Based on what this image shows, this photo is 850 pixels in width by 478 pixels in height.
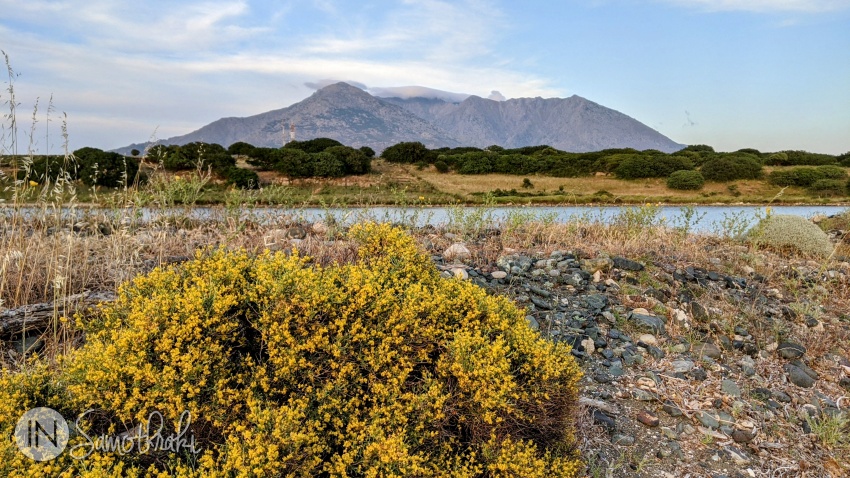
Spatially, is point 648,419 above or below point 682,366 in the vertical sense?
below

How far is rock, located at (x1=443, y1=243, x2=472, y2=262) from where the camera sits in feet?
22.4

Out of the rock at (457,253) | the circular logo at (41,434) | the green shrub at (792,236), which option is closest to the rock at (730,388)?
the rock at (457,253)

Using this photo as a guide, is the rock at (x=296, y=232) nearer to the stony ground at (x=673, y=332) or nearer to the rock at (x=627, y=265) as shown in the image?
the stony ground at (x=673, y=332)

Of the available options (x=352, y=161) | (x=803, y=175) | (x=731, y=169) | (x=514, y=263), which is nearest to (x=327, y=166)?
(x=352, y=161)

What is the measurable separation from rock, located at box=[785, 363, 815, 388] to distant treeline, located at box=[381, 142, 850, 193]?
4266 centimetres

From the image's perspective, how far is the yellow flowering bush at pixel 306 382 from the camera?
2.15 meters

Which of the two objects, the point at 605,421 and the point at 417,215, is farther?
the point at 417,215

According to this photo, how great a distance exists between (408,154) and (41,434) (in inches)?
1863

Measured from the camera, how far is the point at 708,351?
4.98 m

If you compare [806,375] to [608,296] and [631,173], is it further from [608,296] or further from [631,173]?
[631,173]

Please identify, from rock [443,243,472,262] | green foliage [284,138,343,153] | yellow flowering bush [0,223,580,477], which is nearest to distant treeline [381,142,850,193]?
green foliage [284,138,343,153]

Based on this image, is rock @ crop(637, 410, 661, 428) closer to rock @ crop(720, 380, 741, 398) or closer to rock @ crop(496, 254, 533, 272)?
rock @ crop(720, 380, 741, 398)

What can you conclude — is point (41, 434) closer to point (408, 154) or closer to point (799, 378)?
point (799, 378)

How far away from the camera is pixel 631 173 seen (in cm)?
4497
